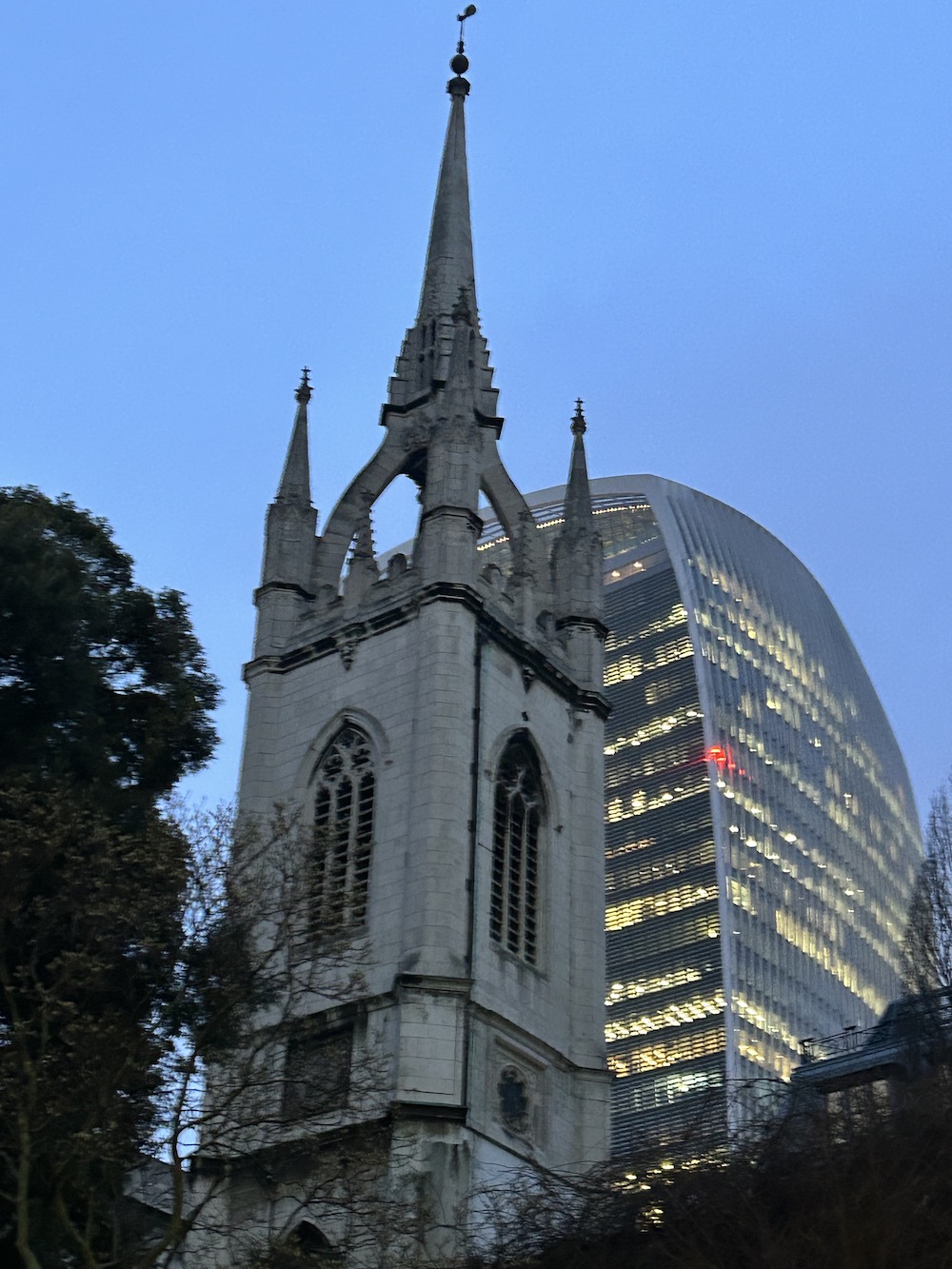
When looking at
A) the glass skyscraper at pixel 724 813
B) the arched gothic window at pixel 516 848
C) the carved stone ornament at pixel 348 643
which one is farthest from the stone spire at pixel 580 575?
the glass skyscraper at pixel 724 813

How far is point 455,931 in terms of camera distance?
130ft

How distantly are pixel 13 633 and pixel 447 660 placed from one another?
1538 cm

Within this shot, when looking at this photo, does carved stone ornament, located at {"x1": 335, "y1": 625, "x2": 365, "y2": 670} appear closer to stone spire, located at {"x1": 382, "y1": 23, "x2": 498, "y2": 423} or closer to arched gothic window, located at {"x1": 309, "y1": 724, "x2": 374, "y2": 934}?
arched gothic window, located at {"x1": 309, "y1": 724, "x2": 374, "y2": 934}

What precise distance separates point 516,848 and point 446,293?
56.2 feet

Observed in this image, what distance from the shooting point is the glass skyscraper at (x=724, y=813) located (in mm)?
103938

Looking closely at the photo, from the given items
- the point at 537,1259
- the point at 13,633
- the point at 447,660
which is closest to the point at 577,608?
the point at 447,660

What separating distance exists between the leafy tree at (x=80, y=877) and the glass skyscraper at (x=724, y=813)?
70.9 metres

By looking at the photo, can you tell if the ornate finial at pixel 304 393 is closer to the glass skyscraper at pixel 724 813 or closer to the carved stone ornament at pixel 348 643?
the carved stone ornament at pixel 348 643

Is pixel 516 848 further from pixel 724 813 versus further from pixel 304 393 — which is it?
pixel 724 813

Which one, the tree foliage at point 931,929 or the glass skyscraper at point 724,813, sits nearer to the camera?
the tree foliage at point 931,929

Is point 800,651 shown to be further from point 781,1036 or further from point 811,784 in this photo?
point 781,1036

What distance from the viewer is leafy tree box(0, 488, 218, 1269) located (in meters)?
23.1

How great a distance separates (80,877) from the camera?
81.7ft

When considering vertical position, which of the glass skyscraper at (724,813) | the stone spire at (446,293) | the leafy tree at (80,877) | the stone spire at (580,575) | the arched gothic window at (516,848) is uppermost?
the glass skyscraper at (724,813)
